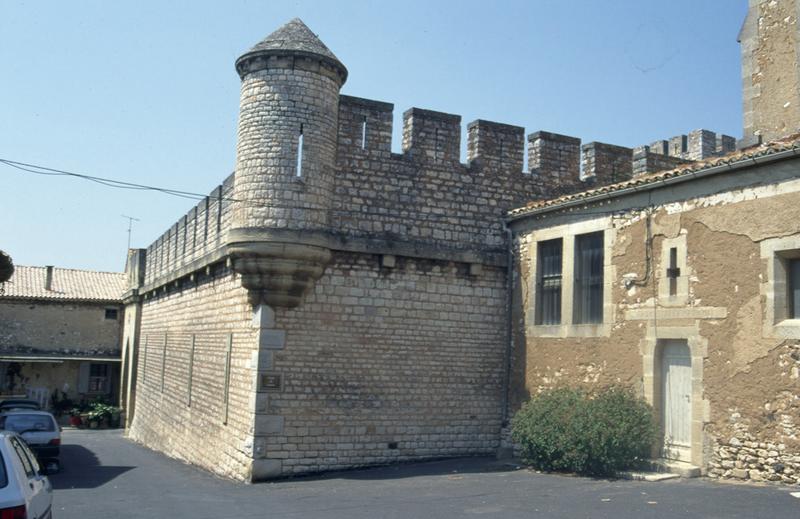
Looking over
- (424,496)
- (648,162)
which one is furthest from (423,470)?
(648,162)

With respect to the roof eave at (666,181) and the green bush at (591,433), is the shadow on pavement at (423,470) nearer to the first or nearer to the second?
the green bush at (591,433)

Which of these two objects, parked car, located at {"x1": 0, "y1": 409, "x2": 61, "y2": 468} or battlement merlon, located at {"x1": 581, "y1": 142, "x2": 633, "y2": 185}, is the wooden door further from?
parked car, located at {"x1": 0, "y1": 409, "x2": 61, "y2": 468}

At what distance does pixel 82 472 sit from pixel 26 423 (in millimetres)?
1585

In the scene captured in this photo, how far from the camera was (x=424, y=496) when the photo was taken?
35.7 ft

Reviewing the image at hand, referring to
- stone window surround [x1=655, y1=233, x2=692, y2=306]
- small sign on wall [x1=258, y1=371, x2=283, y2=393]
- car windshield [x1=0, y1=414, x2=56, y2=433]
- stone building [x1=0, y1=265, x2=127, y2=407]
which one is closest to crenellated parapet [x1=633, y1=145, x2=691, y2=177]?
stone window surround [x1=655, y1=233, x2=692, y2=306]

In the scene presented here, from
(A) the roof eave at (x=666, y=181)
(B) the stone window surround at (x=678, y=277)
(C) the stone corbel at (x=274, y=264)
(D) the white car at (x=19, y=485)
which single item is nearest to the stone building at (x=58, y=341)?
(C) the stone corbel at (x=274, y=264)

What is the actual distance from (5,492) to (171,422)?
48.7 ft

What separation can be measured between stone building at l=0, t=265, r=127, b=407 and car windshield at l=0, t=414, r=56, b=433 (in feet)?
59.4

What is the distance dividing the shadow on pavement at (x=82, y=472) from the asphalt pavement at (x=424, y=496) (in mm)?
54

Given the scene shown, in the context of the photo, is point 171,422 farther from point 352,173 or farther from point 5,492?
point 5,492

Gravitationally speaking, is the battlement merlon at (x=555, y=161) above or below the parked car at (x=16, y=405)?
above

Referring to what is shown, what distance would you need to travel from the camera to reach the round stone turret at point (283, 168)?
1311cm

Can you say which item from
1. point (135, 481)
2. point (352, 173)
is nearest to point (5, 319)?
point (135, 481)

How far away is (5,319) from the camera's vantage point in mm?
33781
